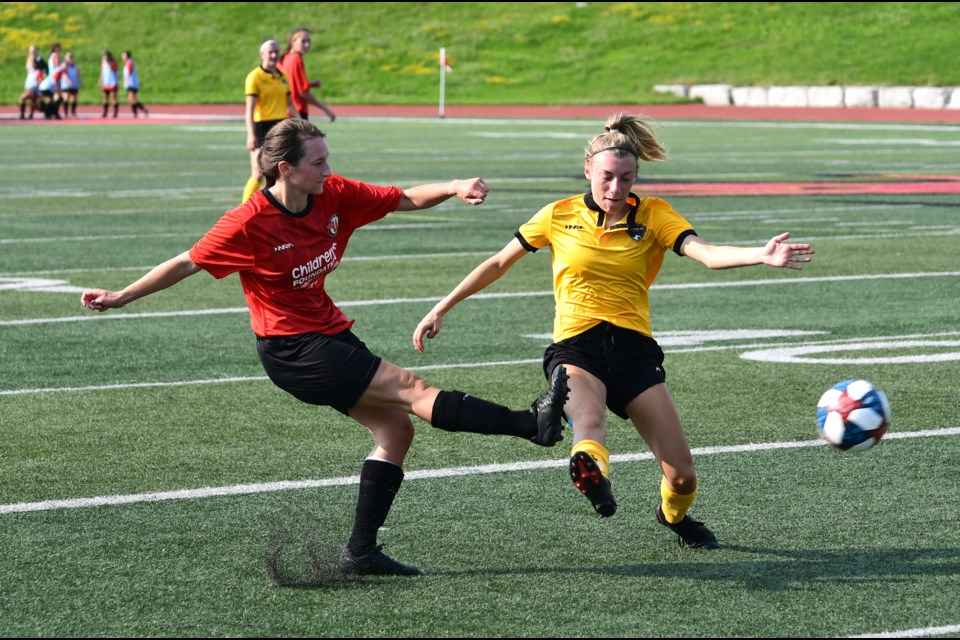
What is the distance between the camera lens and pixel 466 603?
5.31m

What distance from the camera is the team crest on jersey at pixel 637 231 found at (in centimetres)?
617

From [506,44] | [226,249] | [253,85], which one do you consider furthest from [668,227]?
[506,44]

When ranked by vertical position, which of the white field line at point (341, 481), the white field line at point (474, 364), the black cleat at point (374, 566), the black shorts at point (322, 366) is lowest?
the white field line at point (474, 364)

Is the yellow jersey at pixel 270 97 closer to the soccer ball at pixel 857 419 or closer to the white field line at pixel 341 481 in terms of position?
the white field line at pixel 341 481

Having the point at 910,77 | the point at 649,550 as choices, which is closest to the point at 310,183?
the point at 649,550

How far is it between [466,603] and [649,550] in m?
0.96

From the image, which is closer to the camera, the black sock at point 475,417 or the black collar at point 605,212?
the black sock at point 475,417

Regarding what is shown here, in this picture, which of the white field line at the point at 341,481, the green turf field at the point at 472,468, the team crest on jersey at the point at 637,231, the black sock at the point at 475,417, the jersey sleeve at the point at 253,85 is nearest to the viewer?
the green turf field at the point at 472,468

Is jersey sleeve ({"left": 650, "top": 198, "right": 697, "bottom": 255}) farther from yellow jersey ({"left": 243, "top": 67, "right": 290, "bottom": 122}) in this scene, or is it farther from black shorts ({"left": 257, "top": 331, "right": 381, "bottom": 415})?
yellow jersey ({"left": 243, "top": 67, "right": 290, "bottom": 122})

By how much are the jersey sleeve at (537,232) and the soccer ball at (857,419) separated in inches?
49.6

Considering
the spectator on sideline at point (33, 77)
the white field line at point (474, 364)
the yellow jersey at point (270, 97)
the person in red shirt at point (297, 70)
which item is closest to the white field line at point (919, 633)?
the white field line at point (474, 364)

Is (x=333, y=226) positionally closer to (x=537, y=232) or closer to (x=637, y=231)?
(x=537, y=232)

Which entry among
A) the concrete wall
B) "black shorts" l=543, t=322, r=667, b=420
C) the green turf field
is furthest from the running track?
"black shorts" l=543, t=322, r=667, b=420

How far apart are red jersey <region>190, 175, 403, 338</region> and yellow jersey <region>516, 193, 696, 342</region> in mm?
839
